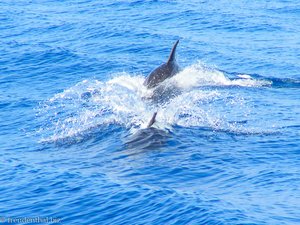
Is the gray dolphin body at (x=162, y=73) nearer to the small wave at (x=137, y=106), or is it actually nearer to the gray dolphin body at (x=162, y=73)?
the gray dolphin body at (x=162, y=73)

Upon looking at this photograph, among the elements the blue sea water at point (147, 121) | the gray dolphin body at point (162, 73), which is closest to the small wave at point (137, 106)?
the blue sea water at point (147, 121)

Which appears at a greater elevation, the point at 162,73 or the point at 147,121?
the point at 162,73

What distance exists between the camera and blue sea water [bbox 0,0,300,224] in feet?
62.7

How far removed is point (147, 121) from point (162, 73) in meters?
5.27

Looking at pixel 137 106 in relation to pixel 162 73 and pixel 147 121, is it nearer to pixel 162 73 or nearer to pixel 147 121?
pixel 147 121

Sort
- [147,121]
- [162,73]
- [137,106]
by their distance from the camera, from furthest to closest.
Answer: [162,73], [137,106], [147,121]

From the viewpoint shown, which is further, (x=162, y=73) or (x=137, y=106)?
(x=162, y=73)

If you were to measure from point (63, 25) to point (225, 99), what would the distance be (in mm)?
19177

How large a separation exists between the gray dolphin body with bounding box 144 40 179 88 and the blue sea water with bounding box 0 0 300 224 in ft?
1.04

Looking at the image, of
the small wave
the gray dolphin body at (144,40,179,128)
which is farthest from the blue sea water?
the gray dolphin body at (144,40,179,128)

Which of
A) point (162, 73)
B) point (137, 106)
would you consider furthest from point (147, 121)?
point (162, 73)

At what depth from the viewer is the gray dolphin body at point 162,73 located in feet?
98.3

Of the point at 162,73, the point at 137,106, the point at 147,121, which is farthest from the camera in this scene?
the point at 162,73

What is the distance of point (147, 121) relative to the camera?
25.6 meters
